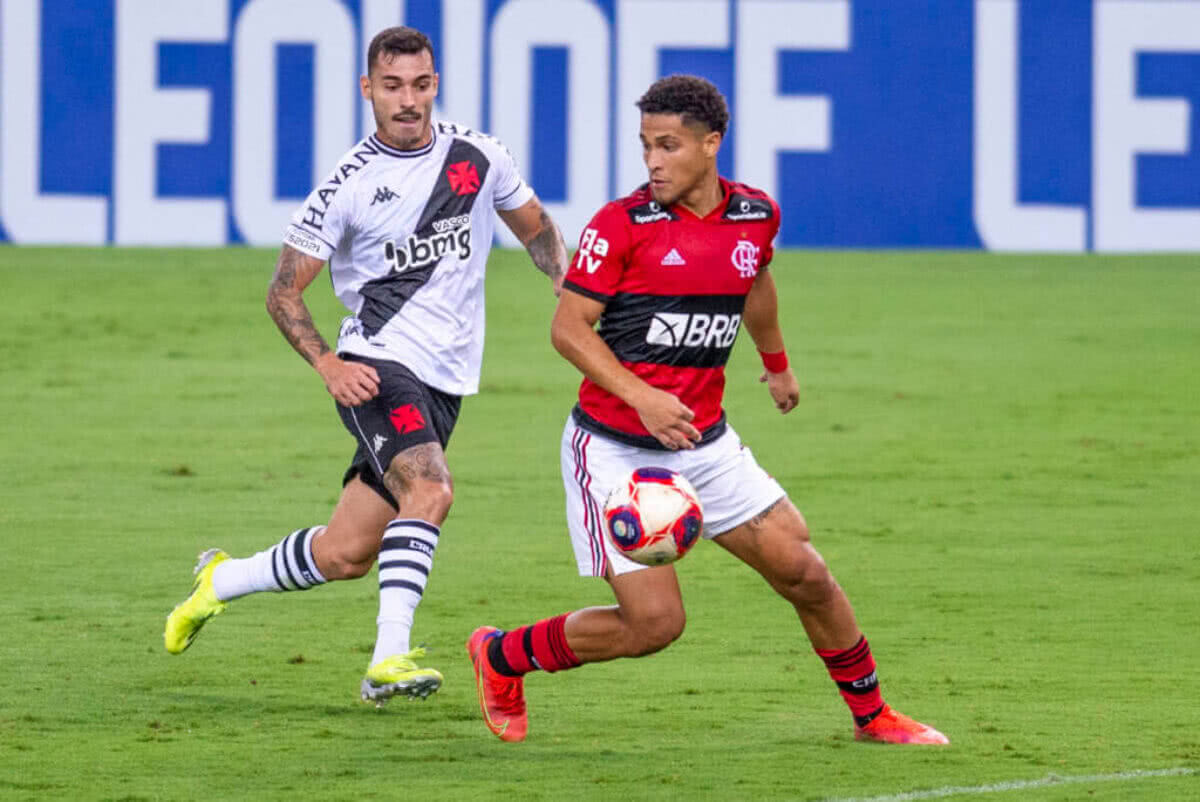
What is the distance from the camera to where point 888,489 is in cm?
1322

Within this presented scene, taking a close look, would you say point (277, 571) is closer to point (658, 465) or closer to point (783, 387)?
point (658, 465)

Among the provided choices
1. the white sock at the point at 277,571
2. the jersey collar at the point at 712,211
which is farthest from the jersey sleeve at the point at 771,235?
the white sock at the point at 277,571

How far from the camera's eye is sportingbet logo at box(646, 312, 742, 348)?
22.1ft

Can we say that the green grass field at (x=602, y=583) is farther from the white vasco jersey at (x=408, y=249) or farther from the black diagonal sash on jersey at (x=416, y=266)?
the black diagonal sash on jersey at (x=416, y=266)

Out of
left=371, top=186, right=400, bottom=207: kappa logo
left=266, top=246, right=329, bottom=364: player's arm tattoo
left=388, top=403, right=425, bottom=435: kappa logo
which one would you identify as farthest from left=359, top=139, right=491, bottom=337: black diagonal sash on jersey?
left=388, top=403, right=425, bottom=435: kappa logo

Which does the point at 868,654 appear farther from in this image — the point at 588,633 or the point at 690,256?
the point at 690,256

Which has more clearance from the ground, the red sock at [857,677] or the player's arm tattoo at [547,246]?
the player's arm tattoo at [547,246]

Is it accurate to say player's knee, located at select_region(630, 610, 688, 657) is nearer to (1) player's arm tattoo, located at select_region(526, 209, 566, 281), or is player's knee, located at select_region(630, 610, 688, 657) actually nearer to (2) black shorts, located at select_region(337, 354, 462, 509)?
(2) black shorts, located at select_region(337, 354, 462, 509)

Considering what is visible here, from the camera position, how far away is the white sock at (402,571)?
7133 mm

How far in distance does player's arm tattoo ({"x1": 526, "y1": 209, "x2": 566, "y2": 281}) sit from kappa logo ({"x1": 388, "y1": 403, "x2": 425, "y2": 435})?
1057 millimetres

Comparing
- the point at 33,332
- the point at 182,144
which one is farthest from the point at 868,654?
the point at 182,144

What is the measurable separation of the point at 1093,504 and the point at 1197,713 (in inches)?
205

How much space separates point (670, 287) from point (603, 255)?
9.3 inches

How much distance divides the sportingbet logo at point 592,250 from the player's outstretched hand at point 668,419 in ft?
1.40
